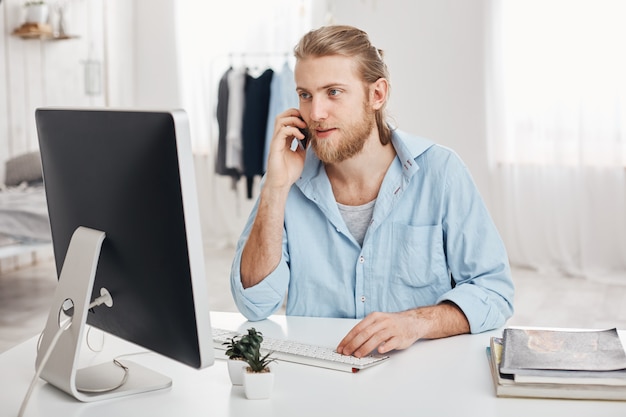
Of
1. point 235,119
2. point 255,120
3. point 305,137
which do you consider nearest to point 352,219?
point 305,137

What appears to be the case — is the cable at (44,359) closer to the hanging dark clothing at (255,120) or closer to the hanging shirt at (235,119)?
the hanging dark clothing at (255,120)

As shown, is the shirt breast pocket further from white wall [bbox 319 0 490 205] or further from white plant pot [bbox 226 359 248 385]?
white wall [bbox 319 0 490 205]

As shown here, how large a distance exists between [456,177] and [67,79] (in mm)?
4862

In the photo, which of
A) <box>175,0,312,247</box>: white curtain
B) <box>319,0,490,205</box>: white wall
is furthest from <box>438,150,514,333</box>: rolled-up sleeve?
<box>175,0,312,247</box>: white curtain

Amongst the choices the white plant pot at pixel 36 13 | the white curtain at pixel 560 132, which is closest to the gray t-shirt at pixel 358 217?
the white curtain at pixel 560 132

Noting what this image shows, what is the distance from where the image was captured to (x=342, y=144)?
1.90 metres

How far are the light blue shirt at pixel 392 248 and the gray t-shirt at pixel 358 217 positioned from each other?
5 cm

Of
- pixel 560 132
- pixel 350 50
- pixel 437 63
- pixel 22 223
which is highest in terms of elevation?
pixel 437 63

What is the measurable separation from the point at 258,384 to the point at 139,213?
13.2 inches

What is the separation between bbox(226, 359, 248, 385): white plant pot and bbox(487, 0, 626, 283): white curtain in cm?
435

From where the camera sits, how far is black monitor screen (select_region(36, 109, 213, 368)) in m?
1.19

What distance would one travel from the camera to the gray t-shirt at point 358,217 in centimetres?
196

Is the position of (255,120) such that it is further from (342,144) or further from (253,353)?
(253,353)

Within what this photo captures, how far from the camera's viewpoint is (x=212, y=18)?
6.54m
